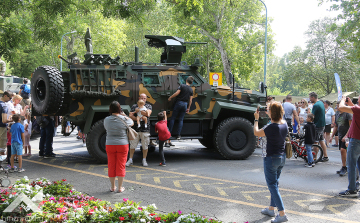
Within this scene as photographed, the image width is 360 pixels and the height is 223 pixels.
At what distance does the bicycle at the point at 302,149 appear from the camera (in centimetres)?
976

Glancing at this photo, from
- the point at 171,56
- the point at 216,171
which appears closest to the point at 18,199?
the point at 216,171

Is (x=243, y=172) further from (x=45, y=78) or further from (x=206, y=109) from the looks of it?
(x=45, y=78)

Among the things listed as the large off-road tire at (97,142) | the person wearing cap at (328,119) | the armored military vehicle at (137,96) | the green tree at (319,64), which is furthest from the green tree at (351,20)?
the green tree at (319,64)

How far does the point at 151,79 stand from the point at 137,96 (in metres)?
0.61

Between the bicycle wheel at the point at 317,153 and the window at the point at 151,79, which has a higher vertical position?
the window at the point at 151,79

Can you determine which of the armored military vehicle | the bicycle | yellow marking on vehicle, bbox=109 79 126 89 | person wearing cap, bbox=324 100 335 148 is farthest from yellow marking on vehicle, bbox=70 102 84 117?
person wearing cap, bbox=324 100 335 148

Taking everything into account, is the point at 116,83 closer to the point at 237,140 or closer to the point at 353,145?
the point at 237,140

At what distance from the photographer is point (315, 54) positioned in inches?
1654

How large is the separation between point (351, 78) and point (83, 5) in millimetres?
35168

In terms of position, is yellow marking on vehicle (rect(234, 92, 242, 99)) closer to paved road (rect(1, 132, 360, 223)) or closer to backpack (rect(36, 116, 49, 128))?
paved road (rect(1, 132, 360, 223))

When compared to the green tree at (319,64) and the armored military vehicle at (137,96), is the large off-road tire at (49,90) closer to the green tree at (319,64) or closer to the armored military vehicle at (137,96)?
the armored military vehicle at (137,96)

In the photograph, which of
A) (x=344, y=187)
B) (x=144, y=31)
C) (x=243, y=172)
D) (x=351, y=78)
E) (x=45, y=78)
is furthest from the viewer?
(x=144, y=31)

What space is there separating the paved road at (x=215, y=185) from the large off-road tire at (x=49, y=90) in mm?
1430

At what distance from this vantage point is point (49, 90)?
28.4 feet
